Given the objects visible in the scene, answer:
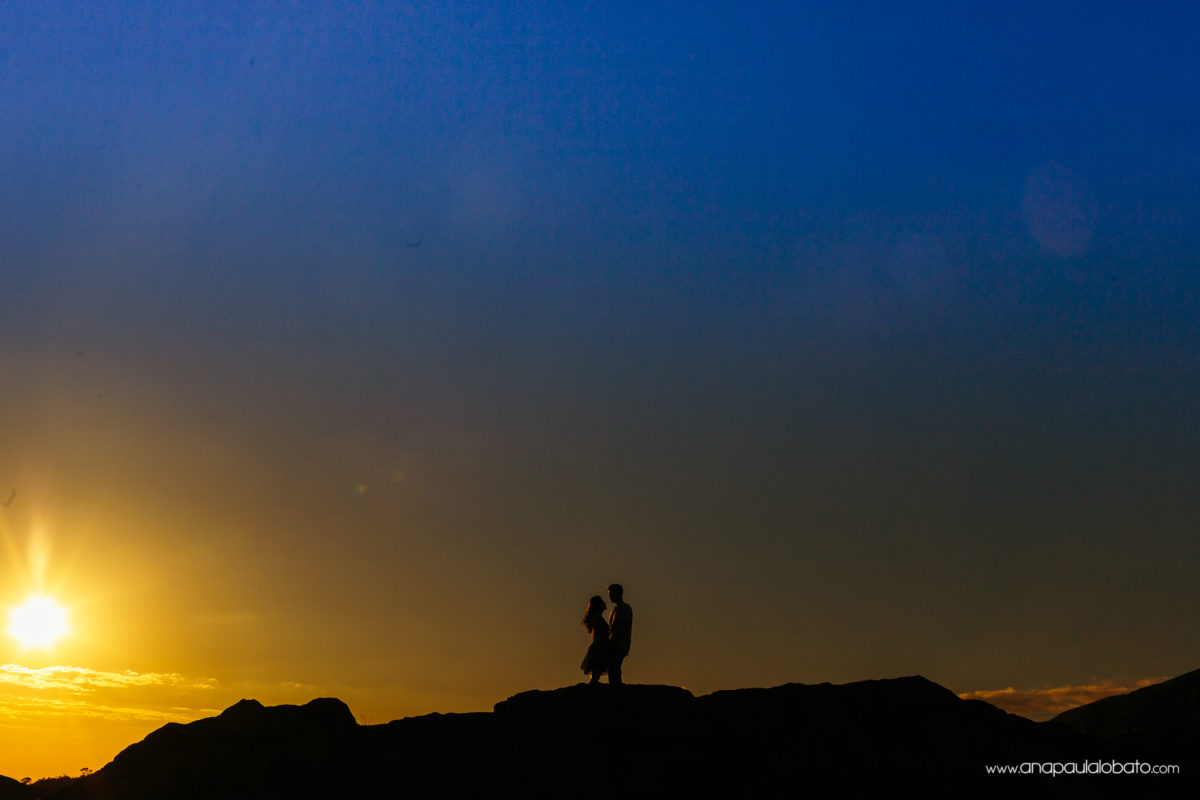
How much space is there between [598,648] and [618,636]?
603mm

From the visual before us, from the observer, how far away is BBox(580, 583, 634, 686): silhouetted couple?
2091 cm

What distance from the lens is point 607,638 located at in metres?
21.0

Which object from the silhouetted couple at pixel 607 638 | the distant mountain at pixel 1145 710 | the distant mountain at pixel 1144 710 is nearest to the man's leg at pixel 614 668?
the silhouetted couple at pixel 607 638

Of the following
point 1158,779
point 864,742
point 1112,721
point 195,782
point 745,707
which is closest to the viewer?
point 1158,779

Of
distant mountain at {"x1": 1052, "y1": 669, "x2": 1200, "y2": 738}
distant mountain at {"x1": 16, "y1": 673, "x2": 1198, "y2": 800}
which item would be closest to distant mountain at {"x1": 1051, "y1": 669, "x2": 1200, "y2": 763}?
distant mountain at {"x1": 1052, "y1": 669, "x2": 1200, "y2": 738}

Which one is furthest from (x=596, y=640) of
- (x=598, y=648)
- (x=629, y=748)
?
(x=629, y=748)

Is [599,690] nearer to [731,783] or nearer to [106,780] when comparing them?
[731,783]

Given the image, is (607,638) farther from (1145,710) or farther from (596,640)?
(1145,710)

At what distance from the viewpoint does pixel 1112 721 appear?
111 ft

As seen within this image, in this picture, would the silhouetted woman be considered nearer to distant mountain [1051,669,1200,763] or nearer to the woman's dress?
the woman's dress

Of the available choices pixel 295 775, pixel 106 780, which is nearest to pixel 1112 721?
pixel 295 775

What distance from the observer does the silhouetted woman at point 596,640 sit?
21094mm

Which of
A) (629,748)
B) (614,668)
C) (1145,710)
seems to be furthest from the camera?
(1145,710)

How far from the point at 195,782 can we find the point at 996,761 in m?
16.6
